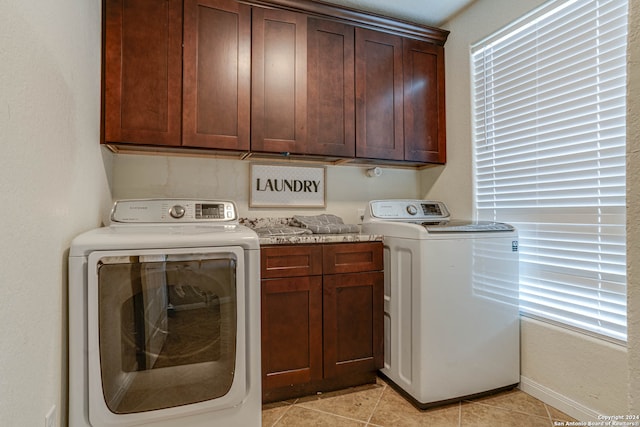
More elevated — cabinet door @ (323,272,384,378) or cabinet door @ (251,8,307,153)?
cabinet door @ (251,8,307,153)

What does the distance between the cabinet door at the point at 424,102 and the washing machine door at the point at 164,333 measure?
1.68 metres

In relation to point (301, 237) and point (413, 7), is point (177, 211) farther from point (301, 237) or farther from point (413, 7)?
point (413, 7)

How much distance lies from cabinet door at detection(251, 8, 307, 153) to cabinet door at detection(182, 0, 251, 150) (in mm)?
57

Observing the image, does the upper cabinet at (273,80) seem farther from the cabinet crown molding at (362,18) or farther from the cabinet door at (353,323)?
the cabinet door at (353,323)

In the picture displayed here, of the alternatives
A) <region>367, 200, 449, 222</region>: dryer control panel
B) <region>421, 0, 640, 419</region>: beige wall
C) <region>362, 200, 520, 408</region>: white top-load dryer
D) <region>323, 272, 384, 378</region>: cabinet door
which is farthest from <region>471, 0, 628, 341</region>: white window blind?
<region>323, 272, 384, 378</region>: cabinet door

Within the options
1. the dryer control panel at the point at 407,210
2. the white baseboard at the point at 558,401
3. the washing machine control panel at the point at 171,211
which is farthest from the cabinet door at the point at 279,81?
the white baseboard at the point at 558,401

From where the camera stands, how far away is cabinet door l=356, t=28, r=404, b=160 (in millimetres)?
2273

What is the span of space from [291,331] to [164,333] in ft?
2.25

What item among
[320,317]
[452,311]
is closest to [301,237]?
[320,317]

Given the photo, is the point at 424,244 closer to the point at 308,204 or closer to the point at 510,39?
the point at 308,204

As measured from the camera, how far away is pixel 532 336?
6.06 ft

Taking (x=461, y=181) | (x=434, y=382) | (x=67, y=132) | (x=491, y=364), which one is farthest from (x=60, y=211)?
(x=461, y=181)

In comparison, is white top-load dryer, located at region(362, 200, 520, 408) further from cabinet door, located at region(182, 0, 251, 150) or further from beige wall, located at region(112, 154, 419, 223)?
cabinet door, located at region(182, 0, 251, 150)

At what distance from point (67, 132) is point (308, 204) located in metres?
1.53
